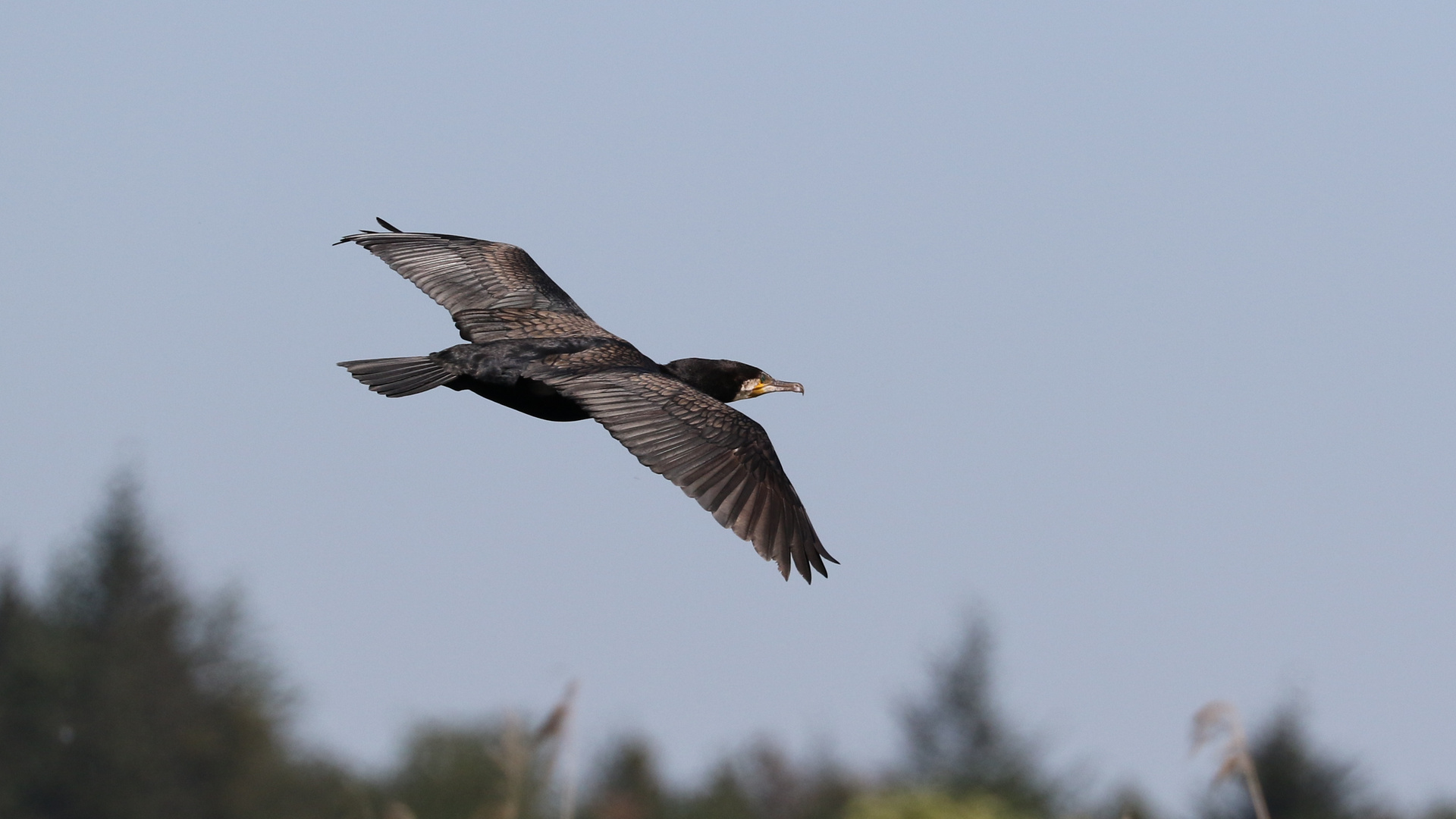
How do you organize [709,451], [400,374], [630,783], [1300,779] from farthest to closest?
1. [630,783]
2. [1300,779]
3. [400,374]
4. [709,451]

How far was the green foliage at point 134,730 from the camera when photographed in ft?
141

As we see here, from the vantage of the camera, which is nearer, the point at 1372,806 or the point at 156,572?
the point at 1372,806

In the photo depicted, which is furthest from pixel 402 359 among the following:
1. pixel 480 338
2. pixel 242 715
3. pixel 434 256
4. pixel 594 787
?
pixel 242 715

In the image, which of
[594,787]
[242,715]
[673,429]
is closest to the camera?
[673,429]

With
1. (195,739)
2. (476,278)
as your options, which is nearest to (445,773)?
(195,739)

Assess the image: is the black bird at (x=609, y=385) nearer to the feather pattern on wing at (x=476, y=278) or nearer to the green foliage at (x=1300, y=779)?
the feather pattern on wing at (x=476, y=278)

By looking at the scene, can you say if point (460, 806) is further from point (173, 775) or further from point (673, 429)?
point (673, 429)

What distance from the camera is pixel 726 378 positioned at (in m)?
8.02

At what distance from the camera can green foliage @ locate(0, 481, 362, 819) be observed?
42938 mm

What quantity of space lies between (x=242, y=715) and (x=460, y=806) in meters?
5.61

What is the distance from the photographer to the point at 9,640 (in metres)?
43.8

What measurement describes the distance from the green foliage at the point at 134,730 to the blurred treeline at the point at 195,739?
0.04 m

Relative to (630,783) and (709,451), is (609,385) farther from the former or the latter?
(630,783)

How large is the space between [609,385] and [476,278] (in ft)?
5.83
